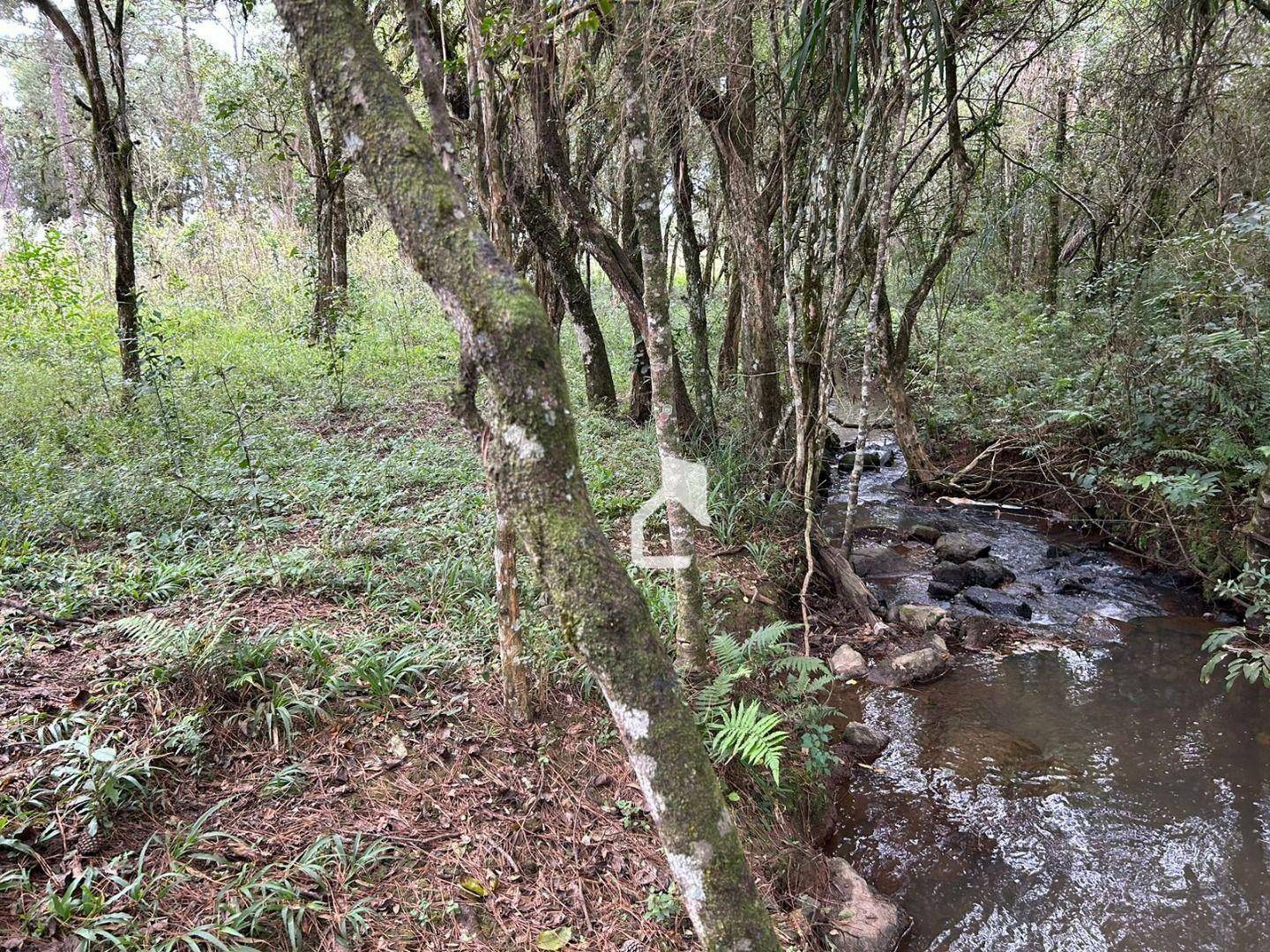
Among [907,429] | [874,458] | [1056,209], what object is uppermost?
[1056,209]

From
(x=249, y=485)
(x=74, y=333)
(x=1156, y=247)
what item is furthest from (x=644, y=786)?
(x=74, y=333)

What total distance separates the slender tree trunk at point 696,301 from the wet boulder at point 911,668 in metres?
2.74

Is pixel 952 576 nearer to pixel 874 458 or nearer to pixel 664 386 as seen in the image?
pixel 874 458

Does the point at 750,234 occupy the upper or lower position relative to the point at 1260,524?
upper

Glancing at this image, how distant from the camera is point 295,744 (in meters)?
2.83

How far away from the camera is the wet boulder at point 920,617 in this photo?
5.30 metres

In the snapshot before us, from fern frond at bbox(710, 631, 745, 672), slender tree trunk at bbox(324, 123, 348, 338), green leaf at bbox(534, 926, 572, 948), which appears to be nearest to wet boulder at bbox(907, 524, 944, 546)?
fern frond at bbox(710, 631, 745, 672)

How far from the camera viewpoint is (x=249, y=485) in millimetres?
4766

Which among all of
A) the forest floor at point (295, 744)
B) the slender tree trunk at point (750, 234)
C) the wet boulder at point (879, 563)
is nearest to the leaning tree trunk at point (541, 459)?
the forest floor at point (295, 744)

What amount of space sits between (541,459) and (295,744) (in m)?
1.94

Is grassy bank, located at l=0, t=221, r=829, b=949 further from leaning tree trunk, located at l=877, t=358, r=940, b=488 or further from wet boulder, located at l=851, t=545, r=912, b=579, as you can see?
leaning tree trunk, located at l=877, t=358, r=940, b=488

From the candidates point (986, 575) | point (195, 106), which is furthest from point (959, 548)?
point (195, 106)

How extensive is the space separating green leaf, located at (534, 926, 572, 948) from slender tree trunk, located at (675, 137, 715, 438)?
477cm

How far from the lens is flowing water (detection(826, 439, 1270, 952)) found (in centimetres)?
299
